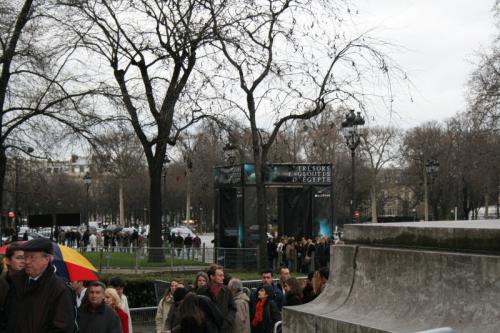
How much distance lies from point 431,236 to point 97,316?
2977mm

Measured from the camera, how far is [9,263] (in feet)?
21.1

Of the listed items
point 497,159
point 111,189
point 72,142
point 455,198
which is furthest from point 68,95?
point 111,189

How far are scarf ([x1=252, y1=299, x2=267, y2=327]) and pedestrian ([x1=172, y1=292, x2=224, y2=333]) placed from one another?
6.57 feet

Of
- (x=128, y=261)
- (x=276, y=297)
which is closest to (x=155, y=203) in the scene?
(x=128, y=261)

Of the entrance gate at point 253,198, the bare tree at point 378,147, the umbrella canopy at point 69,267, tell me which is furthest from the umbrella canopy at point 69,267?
the bare tree at point 378,147

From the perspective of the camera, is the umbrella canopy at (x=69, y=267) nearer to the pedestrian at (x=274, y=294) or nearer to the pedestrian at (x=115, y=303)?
the pedestrian at (x=115, y=303)

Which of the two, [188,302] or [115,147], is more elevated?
[115,147]

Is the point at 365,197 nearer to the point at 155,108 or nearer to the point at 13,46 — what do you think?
the point at 155,108

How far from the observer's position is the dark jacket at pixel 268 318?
29.8 feet

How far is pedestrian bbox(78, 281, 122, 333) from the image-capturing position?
6004 millimetres

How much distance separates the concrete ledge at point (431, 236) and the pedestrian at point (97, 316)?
7.13ft

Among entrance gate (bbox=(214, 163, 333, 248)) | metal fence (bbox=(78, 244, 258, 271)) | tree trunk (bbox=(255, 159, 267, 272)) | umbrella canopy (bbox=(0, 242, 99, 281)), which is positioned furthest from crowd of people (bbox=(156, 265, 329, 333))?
entrance gate (bbox=(214, 163, 333, 248))

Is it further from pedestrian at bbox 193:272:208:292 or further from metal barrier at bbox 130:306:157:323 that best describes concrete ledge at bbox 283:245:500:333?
metal barrier at bbox 130:306:157:323

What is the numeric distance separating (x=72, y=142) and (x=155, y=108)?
5.04m
